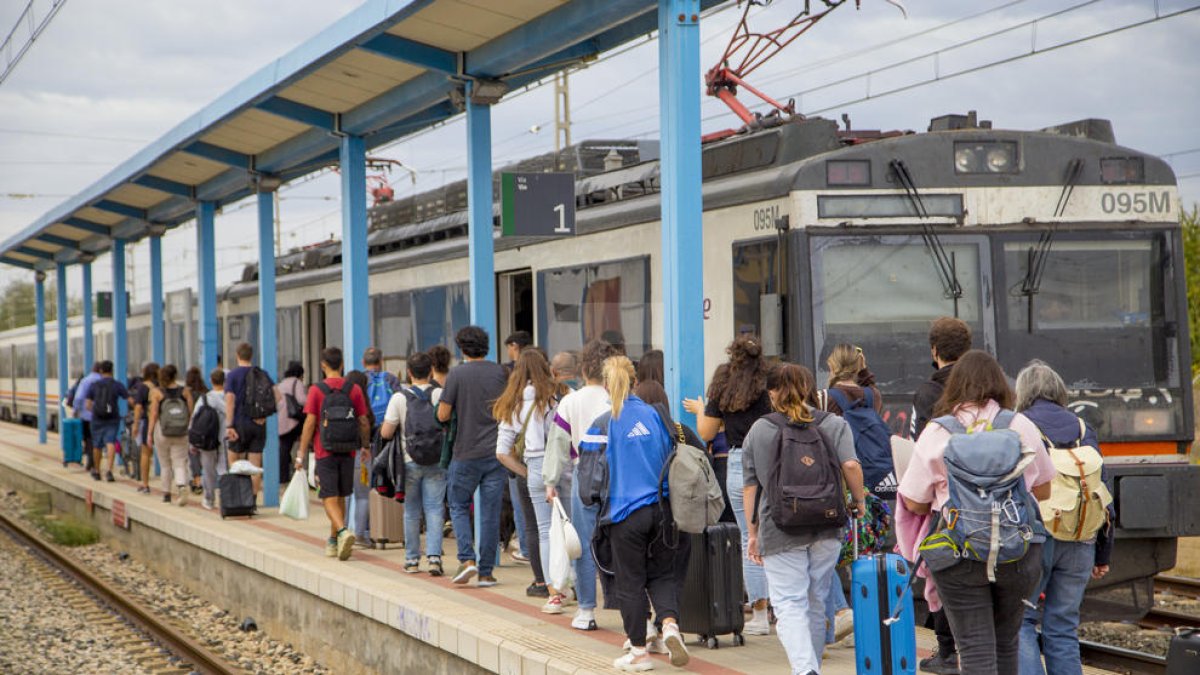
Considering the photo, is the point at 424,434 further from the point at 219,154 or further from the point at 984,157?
the point at 219,154

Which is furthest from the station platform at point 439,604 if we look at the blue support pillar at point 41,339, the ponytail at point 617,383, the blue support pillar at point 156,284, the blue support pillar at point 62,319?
the blue support pillar at point 41,339

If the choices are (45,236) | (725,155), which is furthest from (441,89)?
(45,236)

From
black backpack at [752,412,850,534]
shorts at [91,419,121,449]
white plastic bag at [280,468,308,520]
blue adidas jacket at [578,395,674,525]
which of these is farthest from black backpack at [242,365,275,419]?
black backpack at [752,412,850,534]

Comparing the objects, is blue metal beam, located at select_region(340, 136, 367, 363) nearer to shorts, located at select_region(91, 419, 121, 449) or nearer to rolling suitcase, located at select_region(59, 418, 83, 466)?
shorts, located at select_region(91, 419, 121, 449)

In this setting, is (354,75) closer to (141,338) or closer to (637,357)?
(637,357)

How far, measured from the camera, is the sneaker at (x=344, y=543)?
11.7m

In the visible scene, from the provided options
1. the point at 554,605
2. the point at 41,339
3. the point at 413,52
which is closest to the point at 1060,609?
the point at 554,605

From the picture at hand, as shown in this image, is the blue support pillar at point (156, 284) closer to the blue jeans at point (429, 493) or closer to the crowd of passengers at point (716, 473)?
the crowd of passengers at point (716, 473)

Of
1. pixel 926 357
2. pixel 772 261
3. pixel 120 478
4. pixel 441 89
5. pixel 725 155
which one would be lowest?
pixel 120 478

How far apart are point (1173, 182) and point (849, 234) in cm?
239

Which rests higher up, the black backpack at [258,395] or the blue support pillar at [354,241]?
the blue support pillar at [354,241]

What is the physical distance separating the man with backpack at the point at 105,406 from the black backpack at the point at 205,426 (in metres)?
4.09

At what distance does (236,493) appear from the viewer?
15.3 metres

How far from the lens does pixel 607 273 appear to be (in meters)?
12.0
